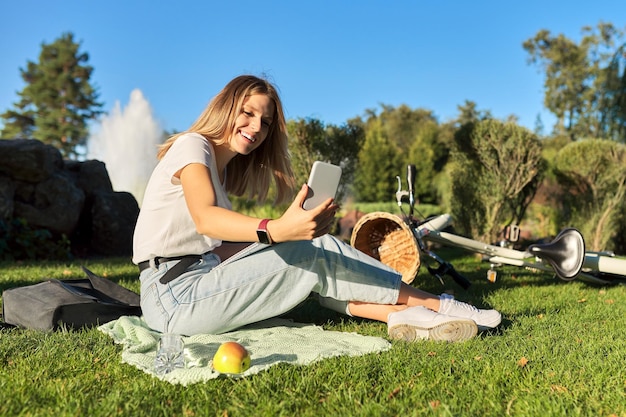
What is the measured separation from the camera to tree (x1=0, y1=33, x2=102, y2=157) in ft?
126

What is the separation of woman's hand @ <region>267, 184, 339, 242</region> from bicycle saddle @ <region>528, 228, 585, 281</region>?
2539 millimetres

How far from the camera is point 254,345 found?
108 inches

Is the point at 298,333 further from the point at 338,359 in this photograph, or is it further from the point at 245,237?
the point at 245,237

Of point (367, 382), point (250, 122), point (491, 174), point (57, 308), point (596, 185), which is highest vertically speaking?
point (596, 185)

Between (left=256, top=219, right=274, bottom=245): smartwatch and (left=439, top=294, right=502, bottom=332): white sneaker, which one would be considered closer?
(left=256, top=219, right=274, bottom=245): smartwatch

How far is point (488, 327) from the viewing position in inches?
120

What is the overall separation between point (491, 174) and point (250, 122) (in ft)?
21.3

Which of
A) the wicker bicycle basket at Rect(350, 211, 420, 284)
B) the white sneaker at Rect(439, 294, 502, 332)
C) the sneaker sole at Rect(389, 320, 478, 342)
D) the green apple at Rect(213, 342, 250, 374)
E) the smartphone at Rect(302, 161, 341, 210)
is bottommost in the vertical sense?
the green apple at Rect(213, 342, 250, 374)

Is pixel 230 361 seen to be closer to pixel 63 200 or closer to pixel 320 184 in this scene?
pixel 320 184

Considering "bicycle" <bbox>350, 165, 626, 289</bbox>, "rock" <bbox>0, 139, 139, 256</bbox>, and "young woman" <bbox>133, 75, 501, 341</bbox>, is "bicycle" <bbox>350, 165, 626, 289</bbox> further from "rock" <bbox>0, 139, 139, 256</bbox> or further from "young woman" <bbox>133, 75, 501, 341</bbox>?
"rock" <bbox>0, 139, 139, 256</bbox>

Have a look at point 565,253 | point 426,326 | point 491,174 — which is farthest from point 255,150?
point 491,174

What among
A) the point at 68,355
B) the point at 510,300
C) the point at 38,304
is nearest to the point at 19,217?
the point at 38,304

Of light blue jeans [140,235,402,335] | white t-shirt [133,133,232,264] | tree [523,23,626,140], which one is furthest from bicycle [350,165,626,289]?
tree [523,23,626,140]

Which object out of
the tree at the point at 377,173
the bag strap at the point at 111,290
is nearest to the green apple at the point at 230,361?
the bag strap at the point at 111,290
